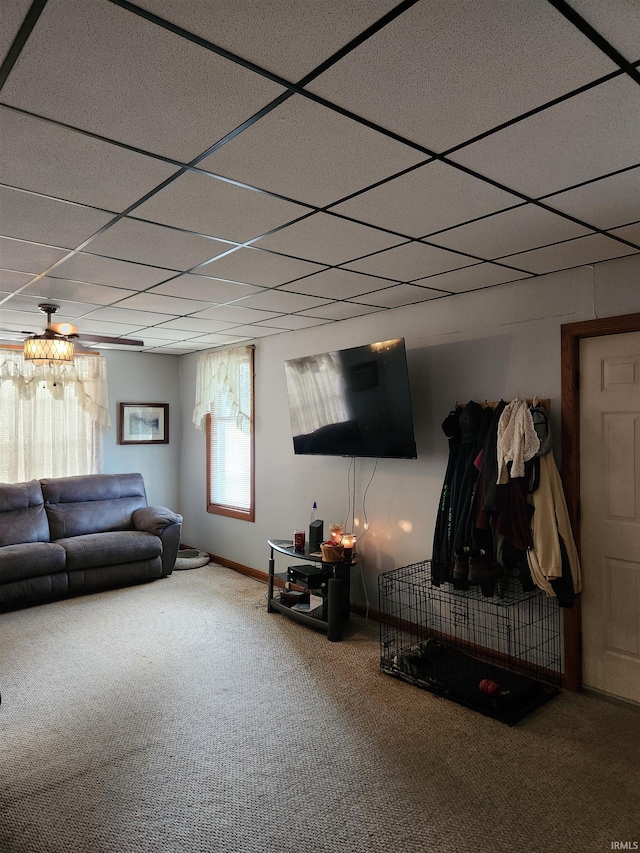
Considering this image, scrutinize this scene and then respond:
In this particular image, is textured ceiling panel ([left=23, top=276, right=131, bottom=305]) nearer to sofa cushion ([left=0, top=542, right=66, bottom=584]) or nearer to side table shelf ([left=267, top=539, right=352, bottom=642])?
sofa cushion ([left=0, top=542, right=66, bottom=584])

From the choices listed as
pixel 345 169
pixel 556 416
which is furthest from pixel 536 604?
pixel 345 169

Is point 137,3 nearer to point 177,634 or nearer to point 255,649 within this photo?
point 255,649

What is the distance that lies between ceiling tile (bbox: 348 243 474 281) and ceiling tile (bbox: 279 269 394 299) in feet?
0.39

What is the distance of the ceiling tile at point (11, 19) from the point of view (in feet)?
4.11

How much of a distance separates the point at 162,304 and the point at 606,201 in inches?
117

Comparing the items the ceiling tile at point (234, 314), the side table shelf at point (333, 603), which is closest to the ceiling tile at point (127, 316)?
the ceiling tile at point (234, 314)

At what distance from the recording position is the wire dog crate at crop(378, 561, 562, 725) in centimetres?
317

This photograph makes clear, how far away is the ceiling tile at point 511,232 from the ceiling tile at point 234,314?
5.90ft

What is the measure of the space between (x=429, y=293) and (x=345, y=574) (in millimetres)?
2037

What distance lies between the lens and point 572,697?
127 inches

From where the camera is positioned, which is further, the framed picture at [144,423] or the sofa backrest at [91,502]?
the framed picture at [144,423]

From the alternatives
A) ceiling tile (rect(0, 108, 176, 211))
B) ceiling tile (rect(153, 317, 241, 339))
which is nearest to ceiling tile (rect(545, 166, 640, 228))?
ceiling tile (rect(0, 108, 176, 211))

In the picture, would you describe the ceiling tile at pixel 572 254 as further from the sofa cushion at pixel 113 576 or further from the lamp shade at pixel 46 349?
the sofa cushion at pixel 113 576

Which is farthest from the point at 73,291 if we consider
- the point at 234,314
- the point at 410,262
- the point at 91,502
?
the point at 91,502
